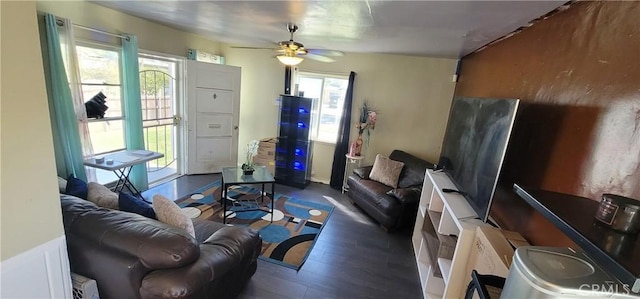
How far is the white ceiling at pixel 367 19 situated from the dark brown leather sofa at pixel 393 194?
1639 mm

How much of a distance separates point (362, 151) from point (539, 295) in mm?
4114

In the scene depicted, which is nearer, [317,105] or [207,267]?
[207,267]

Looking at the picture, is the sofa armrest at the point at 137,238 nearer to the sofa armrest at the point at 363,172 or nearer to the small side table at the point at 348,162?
the sofa armrest at the point at 363,172

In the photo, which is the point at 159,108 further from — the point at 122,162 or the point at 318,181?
the point at 318,181

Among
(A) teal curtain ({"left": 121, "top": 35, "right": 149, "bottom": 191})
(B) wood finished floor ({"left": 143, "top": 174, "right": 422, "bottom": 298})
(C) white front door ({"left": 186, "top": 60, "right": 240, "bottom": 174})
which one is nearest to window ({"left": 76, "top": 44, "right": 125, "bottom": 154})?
(A) teal curtain ({"left": 121, "top": 35, "right": 149, "bottom": 191})

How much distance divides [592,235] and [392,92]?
3944mm

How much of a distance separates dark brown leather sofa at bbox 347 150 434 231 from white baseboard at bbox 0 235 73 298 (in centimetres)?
290

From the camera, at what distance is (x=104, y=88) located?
10.6ft

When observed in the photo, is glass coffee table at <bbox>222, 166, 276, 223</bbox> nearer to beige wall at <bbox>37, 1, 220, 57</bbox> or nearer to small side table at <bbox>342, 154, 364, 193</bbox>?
small side table at <bbox>342, 154, 364, 193</bbox>

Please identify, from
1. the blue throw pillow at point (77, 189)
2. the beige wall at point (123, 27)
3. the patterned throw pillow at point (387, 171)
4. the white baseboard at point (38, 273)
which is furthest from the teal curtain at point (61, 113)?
the patterned throw pillow at point (387, 171)

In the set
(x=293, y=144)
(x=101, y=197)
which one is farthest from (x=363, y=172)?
(x=101, y=197)

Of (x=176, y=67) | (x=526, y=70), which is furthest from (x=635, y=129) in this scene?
(x=176, y=67)

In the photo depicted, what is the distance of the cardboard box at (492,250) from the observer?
4.17 feet

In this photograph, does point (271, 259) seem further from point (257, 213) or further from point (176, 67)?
point (176, 67)
